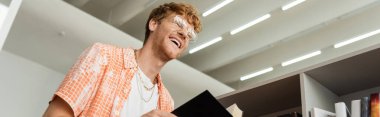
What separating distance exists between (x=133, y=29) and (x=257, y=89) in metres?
2.27

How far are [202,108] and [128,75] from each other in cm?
33

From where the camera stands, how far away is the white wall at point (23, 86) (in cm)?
342

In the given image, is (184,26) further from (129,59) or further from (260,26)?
(260,26)

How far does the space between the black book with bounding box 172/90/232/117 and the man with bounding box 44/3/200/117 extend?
2.3 inches

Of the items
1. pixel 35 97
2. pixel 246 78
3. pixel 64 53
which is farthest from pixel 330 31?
pixel 35 97

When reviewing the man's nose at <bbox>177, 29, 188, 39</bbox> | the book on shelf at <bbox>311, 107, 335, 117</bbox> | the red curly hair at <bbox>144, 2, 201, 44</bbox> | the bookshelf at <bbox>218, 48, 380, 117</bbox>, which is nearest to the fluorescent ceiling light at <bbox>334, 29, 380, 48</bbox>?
the bookshelf at <bbox>218, 48, 380, 117</bbox>

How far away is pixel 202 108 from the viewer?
4.63 ft

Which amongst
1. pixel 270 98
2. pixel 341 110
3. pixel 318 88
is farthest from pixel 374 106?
pixel 270 98

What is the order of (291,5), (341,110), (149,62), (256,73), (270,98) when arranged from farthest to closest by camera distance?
(256,73) < (291,5) < (270,98) < (341,110) < (149,62)

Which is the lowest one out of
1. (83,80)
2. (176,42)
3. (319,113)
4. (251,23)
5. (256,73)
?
(83,80)

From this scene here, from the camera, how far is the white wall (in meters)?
3.42

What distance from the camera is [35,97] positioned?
3.60 m

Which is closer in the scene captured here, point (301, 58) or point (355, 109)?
point (355, 109)

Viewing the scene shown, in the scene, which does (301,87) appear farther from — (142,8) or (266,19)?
(142,8)
